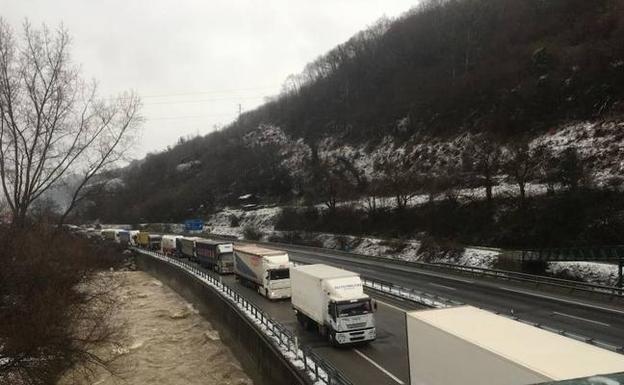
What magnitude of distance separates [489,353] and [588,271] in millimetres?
27868

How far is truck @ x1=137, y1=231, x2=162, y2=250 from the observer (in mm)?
81750

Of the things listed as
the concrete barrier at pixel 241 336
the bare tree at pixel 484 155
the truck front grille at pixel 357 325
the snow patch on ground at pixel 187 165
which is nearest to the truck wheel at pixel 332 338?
the truck front grille at pixel 357 325

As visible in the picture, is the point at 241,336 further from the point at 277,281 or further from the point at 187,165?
the point at 187,165

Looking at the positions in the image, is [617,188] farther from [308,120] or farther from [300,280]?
[308,120]

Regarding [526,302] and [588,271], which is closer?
[526,302]

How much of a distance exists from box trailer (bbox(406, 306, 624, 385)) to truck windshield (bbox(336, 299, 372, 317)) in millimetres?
7438

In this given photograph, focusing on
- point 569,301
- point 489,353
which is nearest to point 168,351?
point 569,301

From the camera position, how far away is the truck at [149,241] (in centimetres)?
8175

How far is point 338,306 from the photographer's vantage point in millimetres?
20047

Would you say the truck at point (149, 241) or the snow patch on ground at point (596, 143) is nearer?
the snow patch on ground at point (596, 143)

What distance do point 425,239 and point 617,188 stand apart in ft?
57.0

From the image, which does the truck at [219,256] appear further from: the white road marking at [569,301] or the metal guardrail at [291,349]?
the white road marking at [569,301]

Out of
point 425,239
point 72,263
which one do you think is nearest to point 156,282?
point 72,263

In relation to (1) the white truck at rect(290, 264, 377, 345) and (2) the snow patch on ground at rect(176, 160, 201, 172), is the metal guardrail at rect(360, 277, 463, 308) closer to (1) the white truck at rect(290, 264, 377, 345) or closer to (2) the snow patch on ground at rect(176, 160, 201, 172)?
(1) the white truck at rect(290, 264, 377, 345)
